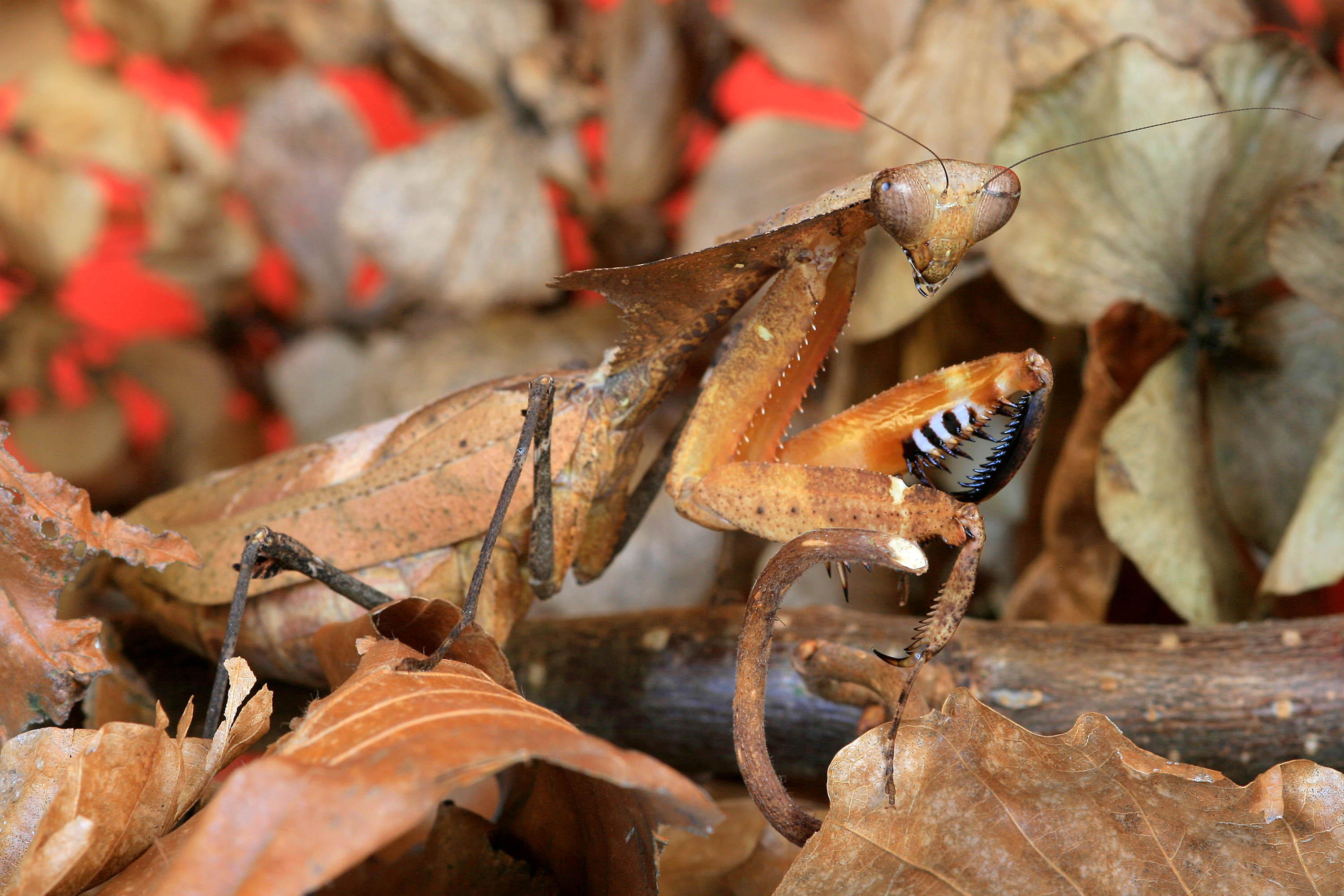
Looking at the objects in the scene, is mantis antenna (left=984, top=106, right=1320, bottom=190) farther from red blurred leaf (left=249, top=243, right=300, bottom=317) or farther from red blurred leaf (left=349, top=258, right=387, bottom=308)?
red blurred leaf (left=249, top=243, right=300, bottom=317)

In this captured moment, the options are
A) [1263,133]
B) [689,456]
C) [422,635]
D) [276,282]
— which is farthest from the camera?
[276,282]

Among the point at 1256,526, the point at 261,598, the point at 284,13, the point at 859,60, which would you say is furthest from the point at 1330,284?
the point at 284,13

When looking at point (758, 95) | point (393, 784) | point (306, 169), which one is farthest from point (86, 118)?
point (393, 784)

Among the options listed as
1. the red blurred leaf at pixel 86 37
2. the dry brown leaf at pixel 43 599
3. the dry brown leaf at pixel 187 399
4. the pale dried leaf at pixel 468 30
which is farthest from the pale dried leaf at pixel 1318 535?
the red blurred leaf at pixel 86 37

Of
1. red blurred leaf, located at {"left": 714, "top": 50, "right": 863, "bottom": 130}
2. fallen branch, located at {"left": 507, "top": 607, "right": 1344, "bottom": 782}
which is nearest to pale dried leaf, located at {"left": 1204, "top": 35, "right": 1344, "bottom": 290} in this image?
fallen branch, located at {"left": 507, "top": 607, "right": 1344, "bottom": 782}

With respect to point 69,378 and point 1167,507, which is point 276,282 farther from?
point 1167,507

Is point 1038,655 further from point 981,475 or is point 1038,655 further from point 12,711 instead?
point 12,711
